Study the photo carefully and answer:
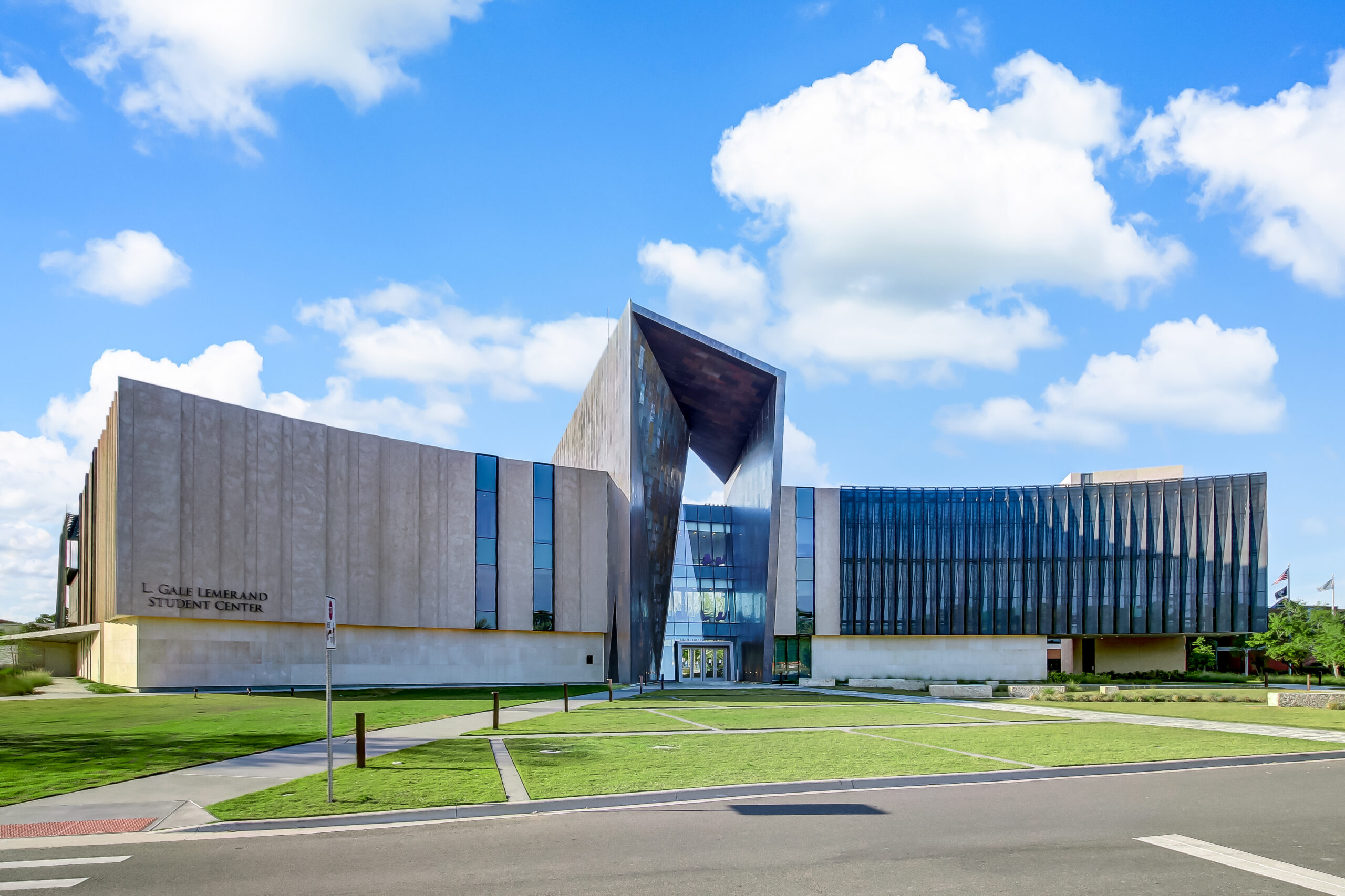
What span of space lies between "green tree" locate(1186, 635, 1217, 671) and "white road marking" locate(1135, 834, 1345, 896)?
83.0 m

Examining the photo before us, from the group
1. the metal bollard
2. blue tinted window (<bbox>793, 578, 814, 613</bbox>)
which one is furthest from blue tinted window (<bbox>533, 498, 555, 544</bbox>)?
the metal bollard

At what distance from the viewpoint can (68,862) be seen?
8570mm

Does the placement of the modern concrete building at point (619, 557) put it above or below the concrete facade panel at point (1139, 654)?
above

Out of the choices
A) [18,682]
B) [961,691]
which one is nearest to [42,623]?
[18,682]

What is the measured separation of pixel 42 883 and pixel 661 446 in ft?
155

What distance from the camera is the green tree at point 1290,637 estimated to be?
65.9m

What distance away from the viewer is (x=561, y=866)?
8.34 meters

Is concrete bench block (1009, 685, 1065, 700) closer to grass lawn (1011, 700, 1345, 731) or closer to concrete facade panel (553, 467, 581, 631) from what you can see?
grass lawn (1011, 700, 1345, 731)

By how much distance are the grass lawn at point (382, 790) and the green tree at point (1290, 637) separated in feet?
218

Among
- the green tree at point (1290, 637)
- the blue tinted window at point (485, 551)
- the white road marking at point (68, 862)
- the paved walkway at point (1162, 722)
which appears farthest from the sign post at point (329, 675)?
the green tree at point (1290, 637)

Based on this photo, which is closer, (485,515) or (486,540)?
(486,540)

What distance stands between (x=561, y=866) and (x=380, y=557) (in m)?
39.5

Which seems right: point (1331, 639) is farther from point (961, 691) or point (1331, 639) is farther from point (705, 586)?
point (705, 586)

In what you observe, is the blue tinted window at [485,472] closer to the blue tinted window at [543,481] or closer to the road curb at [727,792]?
the blue tinted window at [543,481]
